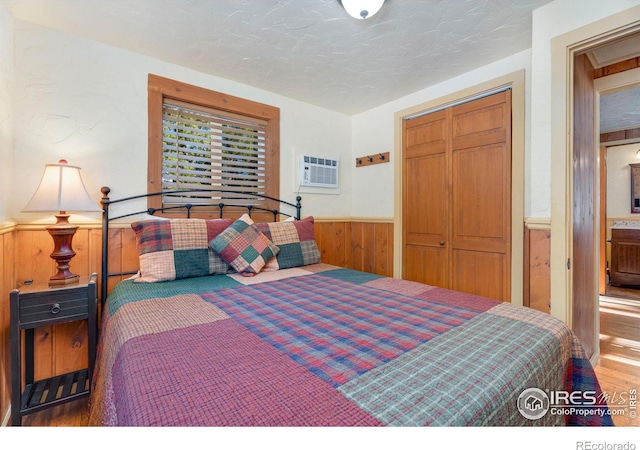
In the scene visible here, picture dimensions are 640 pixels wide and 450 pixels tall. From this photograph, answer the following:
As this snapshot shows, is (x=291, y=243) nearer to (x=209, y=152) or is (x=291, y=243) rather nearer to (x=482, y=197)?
(x=209, y=152)

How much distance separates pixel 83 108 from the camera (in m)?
1.96

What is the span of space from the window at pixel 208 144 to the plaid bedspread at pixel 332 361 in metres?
1.12

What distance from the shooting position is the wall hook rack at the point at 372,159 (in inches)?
125

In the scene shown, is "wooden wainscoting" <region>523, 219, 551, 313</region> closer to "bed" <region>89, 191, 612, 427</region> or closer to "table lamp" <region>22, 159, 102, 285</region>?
"bed" <region>89, 191, 612, 427</region>

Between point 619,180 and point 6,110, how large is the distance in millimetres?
7035

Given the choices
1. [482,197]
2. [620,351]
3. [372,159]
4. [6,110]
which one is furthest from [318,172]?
[620,351]

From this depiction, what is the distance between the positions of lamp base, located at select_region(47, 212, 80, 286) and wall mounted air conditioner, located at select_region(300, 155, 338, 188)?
75.6 inches

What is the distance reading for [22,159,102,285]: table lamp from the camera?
1.60m

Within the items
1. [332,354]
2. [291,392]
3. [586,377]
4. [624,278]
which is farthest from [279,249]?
[624,278]

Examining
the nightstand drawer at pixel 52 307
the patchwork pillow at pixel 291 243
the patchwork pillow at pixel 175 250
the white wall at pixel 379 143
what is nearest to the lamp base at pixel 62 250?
the nightstand drawer at pixel 52 307

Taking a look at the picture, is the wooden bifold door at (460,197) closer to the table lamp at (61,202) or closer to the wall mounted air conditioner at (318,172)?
the wall mounted air conditioner at (318,172)

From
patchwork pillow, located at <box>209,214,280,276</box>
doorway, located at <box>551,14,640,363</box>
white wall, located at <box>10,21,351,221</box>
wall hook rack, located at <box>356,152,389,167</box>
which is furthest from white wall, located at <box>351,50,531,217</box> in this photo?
white wall, located at <box>10,21,351,221</box>

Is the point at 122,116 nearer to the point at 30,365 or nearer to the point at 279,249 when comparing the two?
the point at 279,249

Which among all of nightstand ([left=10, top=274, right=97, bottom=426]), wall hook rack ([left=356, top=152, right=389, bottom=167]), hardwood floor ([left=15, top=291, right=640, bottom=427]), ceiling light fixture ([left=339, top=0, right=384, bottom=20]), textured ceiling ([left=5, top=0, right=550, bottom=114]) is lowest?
hardwood floor ([left=15, top=291, right=640, bottom=427])
